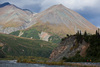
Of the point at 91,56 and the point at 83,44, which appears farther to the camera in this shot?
the point at 83,44

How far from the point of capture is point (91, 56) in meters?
94.4

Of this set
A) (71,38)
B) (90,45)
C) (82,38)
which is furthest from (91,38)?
(71,38)

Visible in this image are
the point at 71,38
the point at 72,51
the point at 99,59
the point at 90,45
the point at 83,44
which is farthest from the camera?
the point at 71,38

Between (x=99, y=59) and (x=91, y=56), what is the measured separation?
760cm

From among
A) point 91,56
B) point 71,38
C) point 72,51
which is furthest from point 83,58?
point 71,38

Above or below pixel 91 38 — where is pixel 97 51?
below

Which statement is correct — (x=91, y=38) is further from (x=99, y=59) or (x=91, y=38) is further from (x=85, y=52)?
(x=99, y=59)

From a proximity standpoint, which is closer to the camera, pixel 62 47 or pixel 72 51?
pixel 72 51

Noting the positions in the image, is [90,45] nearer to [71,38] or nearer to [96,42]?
[96,42]

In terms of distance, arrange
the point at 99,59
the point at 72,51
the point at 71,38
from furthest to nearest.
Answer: the point at 71,38 → the point at 72,51 → the point at 99,59

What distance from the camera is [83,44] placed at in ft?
354

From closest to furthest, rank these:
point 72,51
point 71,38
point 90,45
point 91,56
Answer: point 91,56, point 90,45, point 72,51, point 71,38

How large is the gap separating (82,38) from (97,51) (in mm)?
20456

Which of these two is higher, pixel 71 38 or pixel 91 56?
pixel 71 38
